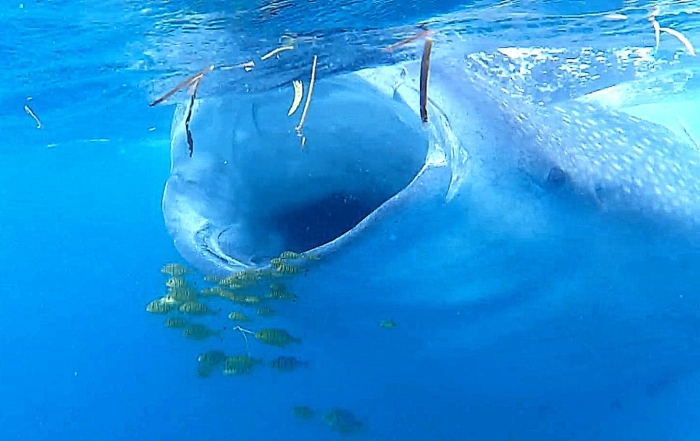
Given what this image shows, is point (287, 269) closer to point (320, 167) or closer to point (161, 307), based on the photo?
point (320, 167)

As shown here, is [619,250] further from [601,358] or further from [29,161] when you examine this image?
[29,161]

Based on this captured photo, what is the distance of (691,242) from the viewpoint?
12.3 ft

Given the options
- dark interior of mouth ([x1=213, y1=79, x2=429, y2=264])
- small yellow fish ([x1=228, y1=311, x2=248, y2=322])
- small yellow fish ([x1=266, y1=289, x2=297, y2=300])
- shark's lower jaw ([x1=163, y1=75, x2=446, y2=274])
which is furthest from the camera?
small yellow fish ([x1=228, y1=311, x2=248, y2=322])

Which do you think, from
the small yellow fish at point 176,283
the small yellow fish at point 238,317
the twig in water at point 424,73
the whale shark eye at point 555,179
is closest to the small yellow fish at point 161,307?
the small yellow fish at point 176,283

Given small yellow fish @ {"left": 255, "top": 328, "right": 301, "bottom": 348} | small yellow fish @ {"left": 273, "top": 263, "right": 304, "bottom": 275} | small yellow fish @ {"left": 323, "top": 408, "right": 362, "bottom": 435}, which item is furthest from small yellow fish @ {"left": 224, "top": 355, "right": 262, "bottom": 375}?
small yellow fish @ {"left": 273, "top": 263, "right": 304, "bottom": 275}

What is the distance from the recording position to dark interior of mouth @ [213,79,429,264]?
4270 mm

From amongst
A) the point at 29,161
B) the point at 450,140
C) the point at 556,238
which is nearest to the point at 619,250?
the point at 556,238

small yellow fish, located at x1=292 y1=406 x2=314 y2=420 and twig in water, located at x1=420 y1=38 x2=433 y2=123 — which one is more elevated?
twig in water, located at x1=420 y1=38 x2=433 y2=123

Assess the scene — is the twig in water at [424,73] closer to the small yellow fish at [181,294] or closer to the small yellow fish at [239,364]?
the small yellow fish at [181,294]

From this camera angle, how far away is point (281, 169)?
4816mm

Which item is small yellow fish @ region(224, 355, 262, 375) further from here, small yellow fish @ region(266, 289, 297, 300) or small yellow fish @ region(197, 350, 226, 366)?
small yellow fish @ region(266, 289, 297, 300)

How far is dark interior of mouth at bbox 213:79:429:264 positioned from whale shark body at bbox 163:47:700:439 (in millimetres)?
16

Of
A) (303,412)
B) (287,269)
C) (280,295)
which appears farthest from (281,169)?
(303,412)

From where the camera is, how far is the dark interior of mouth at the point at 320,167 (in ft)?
14.0
